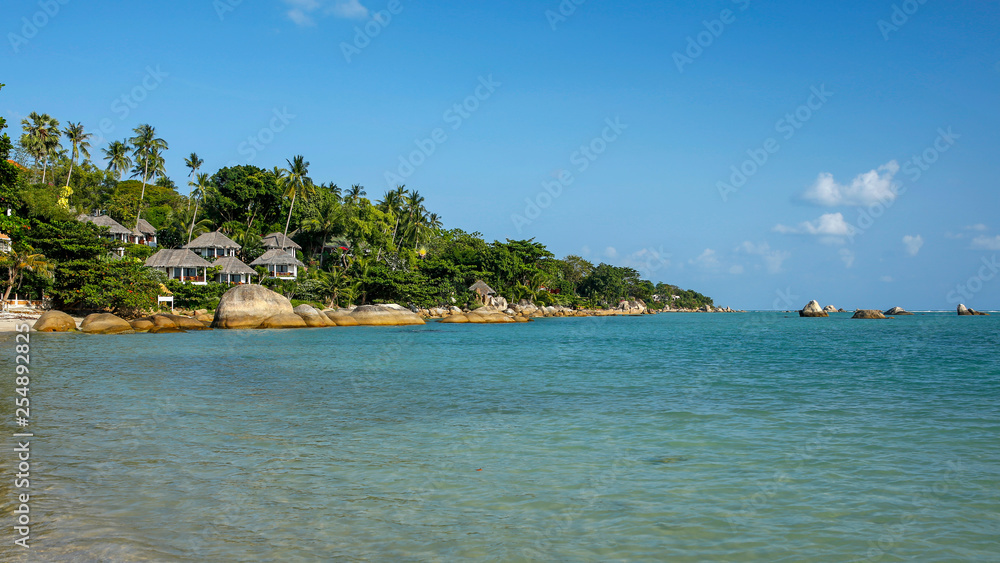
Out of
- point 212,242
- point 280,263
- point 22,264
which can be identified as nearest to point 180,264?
point 212,242

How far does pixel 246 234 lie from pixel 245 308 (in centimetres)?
2604

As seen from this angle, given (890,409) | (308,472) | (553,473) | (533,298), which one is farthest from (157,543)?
(533,298)

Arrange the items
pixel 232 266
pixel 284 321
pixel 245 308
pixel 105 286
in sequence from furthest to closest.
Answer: pixel 232 266 < pixel 284 321 < pixel 245 308 < pixel 105 286

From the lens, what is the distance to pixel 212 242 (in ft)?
194

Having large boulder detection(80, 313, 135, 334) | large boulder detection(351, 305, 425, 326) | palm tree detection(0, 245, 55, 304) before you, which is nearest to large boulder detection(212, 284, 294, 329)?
large boulder detection(80, 313, 135, 334)

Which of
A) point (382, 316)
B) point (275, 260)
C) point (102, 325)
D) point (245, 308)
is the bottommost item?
point (102, 325)

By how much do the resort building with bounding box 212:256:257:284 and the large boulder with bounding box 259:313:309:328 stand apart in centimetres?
1462

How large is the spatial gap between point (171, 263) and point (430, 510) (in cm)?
5474

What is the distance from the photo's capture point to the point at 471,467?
7555 millimetres

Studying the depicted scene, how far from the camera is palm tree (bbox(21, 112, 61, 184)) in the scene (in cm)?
5741

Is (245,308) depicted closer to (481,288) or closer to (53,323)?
(53,323)

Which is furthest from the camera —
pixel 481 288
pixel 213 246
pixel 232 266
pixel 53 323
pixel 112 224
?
pixel 481 288

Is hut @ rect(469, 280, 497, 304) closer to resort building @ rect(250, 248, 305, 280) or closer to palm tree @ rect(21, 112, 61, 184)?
resort building @ rect(250, 248, 305, 280)

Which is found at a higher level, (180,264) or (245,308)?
(180,264)
